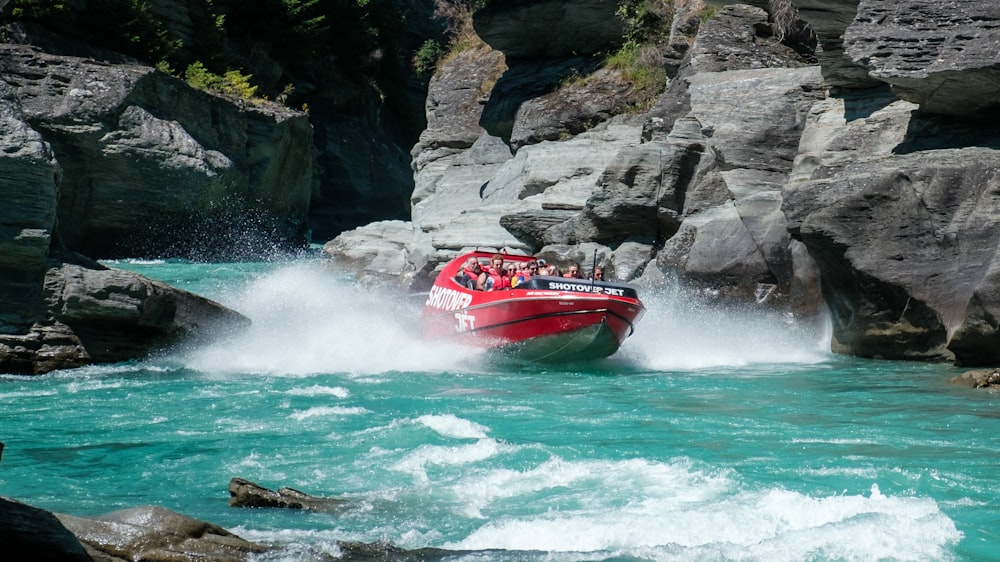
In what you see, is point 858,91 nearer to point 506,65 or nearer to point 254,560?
point 254,560

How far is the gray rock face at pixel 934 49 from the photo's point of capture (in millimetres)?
15242

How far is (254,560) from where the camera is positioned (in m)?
6.29

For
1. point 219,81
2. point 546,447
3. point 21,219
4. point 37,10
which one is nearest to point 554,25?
point 219,81

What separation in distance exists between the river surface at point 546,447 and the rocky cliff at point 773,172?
1.02m

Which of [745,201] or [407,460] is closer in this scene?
[407,460]

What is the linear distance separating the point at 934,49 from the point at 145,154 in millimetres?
22717

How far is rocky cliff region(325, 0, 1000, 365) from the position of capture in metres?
15.2

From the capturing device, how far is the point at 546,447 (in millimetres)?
10297

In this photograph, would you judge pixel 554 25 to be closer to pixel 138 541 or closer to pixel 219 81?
pixel 219 81

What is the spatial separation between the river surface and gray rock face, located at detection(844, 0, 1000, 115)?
13.2 ft

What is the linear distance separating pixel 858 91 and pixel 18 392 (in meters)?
14.1

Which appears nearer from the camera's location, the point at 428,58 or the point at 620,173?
the point at 620,173

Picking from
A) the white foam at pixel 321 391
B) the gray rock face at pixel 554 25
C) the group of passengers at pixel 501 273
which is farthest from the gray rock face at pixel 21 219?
the gray rock face at pixel 554 25

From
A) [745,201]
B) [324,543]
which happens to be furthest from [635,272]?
[324,543]
